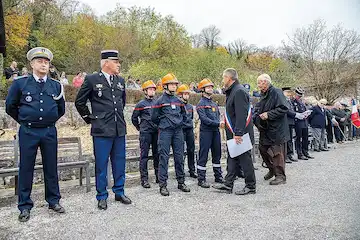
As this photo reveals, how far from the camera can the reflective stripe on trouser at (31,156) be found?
4.19 metres

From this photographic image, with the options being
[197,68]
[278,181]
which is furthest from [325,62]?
[278,181]

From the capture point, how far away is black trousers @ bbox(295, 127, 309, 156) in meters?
9.13

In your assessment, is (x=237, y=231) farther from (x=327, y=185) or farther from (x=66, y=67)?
(x=66, y=67)

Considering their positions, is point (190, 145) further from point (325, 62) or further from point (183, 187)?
point (325, 62)

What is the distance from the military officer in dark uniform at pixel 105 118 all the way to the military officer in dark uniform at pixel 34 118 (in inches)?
18.5

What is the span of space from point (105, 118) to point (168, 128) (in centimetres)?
113

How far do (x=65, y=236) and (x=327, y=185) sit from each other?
442cm

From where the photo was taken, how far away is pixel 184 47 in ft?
110

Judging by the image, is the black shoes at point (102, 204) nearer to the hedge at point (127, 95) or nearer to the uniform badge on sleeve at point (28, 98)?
the uniform badge on sleeve at point (28, 98)

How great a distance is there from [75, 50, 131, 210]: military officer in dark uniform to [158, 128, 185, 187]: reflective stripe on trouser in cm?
75

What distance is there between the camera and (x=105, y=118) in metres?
4.68

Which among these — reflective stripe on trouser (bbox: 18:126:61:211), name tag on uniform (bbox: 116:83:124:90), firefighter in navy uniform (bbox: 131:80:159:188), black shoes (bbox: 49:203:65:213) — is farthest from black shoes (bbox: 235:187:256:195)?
reflective stripe on trouser (bbox: 18:126:61:211)

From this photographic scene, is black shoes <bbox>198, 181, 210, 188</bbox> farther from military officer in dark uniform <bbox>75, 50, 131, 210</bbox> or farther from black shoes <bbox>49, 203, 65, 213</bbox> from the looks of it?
black shoes <bbox>49, 203, 65, 213</bbox>

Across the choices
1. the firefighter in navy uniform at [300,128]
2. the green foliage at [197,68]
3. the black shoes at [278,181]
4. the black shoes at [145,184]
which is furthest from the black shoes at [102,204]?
the green foliage at [197,68]
